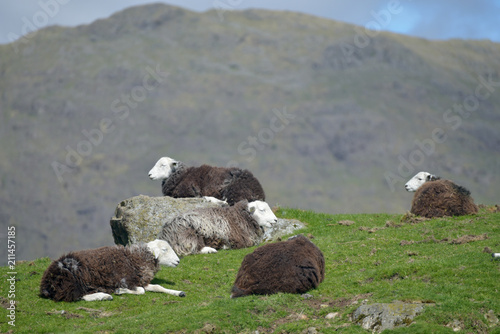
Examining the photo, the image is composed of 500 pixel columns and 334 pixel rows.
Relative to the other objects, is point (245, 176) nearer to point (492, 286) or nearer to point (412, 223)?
point (412, 223)

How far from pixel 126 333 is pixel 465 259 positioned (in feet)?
25.1

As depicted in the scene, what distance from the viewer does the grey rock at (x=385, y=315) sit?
1150 centimetres

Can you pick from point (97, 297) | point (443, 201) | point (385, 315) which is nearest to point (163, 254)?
point (97, 297)

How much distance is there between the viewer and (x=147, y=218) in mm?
21297

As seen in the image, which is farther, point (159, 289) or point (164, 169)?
point (164, 169)

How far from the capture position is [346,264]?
16.6 meters

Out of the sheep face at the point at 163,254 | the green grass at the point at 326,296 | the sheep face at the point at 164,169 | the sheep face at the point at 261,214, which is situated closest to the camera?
the green grass at the point at 326,296

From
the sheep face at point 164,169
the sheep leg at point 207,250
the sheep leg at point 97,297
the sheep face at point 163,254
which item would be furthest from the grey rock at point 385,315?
the sheep face at point 164,169

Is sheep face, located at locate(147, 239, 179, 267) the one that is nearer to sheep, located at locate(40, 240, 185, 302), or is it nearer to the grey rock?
sheep, located at locate(40, 240, 185, 302)

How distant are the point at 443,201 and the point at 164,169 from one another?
36.9 ft

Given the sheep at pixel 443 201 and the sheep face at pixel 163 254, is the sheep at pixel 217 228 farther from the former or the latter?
the sheep at pixel 443 201

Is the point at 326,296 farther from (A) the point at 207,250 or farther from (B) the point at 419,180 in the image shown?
(B) the point at 419,180

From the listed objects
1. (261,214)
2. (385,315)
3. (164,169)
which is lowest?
(385,315)

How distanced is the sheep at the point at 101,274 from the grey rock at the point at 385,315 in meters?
5.10
